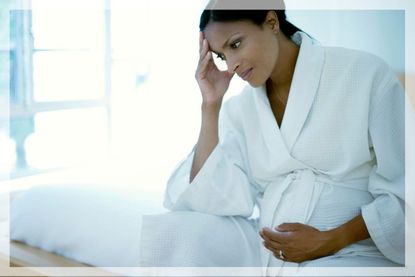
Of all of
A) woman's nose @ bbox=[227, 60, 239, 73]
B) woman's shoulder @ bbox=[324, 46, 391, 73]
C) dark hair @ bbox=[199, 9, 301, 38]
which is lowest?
woman's nose @ bbox=[227, 60, 239, 73]

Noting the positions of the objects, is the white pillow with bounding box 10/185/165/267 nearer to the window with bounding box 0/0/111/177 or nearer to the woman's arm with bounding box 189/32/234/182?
the woman's arm with bounding box 189/32/234/182

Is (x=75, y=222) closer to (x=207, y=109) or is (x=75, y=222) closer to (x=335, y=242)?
(x=207, y=109)

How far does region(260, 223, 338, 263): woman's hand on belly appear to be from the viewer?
0.90 meters

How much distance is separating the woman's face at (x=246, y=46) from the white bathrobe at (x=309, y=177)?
0.06 meters

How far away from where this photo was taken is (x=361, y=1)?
4.21 feet

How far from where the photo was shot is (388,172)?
0.91 m

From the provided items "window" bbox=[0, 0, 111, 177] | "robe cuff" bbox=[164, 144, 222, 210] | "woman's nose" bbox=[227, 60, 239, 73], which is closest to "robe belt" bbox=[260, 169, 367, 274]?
"robe cuff" bbox=[164, 144, 222, 210]

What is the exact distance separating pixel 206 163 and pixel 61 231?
12.7 inches

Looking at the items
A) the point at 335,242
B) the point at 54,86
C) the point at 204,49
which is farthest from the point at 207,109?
the point at 54,86

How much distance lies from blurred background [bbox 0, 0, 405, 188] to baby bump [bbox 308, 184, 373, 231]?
0.57 meters

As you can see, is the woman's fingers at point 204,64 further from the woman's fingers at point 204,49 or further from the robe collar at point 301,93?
the robe collar at point 301,93

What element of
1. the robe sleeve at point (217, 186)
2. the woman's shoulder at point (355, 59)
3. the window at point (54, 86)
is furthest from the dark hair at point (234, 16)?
the window at point (54, 86)

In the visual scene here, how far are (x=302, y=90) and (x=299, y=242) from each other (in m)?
0.30

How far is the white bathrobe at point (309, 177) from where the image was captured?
91 centimetres
